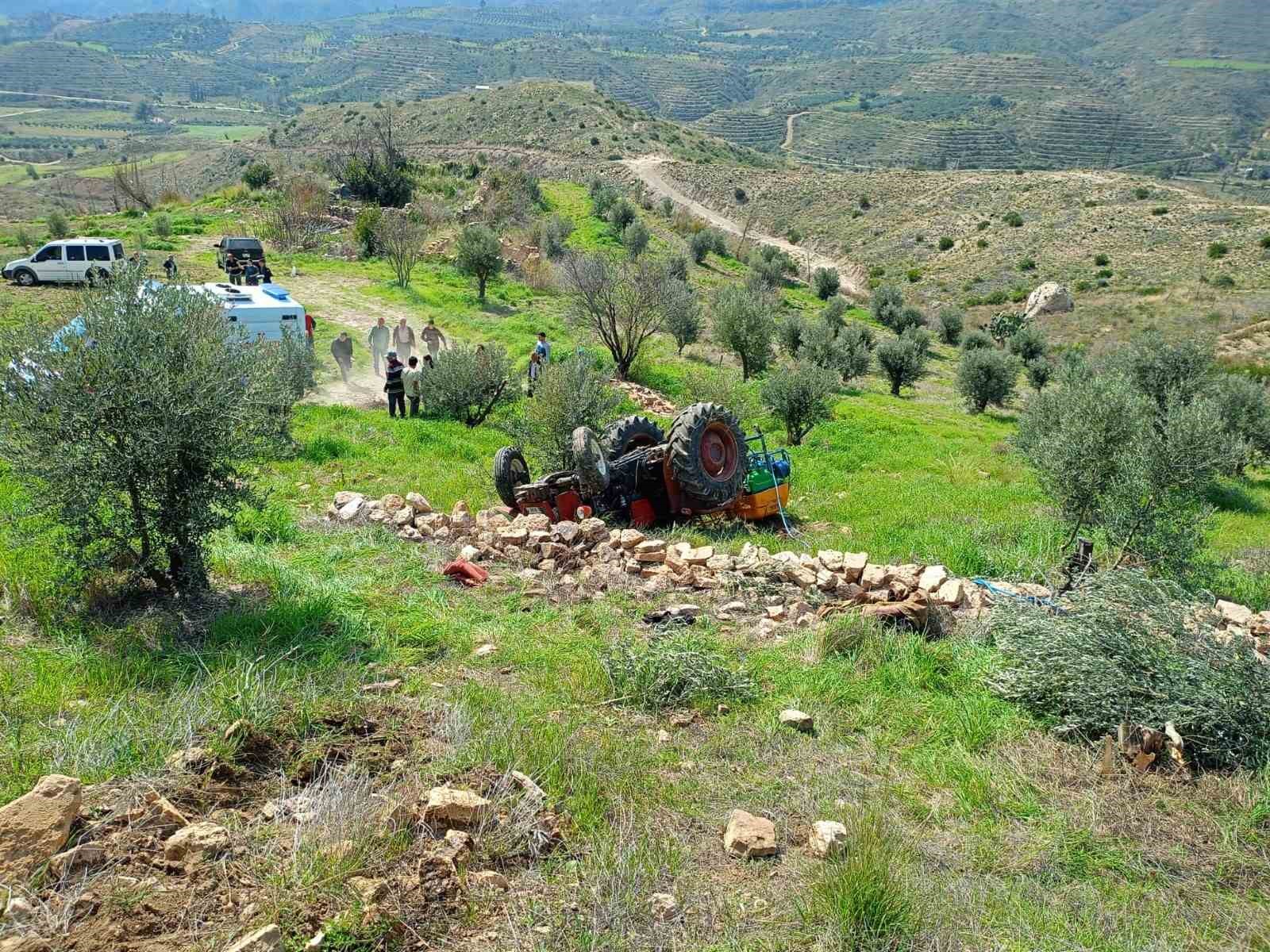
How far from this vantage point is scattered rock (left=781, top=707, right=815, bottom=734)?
17.2 feet

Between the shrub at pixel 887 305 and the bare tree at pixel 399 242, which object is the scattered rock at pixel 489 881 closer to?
the bare tree at pixel 399 242

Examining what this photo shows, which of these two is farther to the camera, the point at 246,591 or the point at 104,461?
the point at 246,591

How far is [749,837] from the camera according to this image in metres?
3.97

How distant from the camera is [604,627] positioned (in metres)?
6.59

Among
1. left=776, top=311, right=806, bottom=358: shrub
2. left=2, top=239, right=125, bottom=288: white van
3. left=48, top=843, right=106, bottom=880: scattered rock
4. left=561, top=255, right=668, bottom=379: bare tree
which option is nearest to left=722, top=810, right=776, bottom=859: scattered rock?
left=48, top=843, right=106, bottom=880: scattered rock

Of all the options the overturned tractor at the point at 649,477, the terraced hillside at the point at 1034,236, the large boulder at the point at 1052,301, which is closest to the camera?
the overturned tractor at the point at 649,477

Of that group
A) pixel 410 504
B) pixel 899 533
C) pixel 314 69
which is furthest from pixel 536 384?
pixel 314 69

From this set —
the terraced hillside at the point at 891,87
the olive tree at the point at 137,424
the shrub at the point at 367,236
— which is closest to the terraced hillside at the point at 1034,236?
the shrub at the point at 367,236

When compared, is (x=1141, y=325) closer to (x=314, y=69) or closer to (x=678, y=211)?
(x=678, y=211)

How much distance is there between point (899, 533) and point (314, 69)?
217693 mm

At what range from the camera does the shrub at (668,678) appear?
546cm

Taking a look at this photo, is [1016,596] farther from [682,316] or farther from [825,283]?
[825,283]

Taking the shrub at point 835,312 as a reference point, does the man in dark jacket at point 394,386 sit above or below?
above

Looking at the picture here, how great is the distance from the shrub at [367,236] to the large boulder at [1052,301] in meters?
34.2
